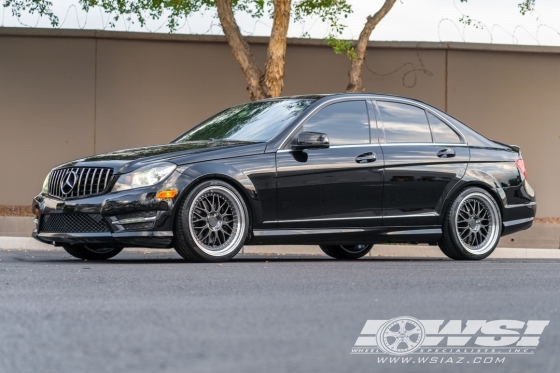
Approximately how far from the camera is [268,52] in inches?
637

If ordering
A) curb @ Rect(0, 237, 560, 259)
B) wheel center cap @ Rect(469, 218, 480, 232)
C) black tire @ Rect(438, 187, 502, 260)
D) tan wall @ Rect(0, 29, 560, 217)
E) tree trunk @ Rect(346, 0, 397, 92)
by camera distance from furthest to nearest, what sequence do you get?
tan wall @ Rect(0, 29, 560, 217) → tree trunk @ Rect(346, 0, 397, 92) → curb @ Rect(0, 237, 560, 259) → wheel center cap @ Rect(469, 218, 480, 232) → black tire @ Rect(438, 187, 502, 260)

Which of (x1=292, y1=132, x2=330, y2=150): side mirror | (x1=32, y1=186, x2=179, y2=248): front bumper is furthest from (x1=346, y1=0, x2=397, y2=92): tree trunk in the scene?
(x1=32, y1=186, x2=179, y2=248): front bumper

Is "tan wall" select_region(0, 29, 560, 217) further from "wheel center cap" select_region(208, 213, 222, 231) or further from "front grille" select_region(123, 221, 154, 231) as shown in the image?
"front grille" select_region(123, 221, 154, 231)

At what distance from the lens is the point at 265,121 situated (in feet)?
33.1

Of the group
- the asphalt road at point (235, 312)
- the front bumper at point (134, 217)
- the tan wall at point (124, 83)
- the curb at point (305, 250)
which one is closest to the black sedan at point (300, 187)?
the front bumper at point (134, 217)

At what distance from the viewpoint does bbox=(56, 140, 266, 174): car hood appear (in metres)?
9.02

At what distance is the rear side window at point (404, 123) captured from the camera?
34.2ft

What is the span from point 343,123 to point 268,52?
20.5 ft

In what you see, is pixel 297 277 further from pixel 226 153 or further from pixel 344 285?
pixel 226 153

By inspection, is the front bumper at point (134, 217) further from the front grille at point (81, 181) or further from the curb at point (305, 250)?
the curb at point (305, 250)

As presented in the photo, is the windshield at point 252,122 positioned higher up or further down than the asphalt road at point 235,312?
higher up

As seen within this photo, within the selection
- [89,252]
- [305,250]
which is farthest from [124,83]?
[89,252]

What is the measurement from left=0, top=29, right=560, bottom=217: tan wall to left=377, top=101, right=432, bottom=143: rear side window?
8.33 m

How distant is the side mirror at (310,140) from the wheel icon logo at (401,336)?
4.49 metres
